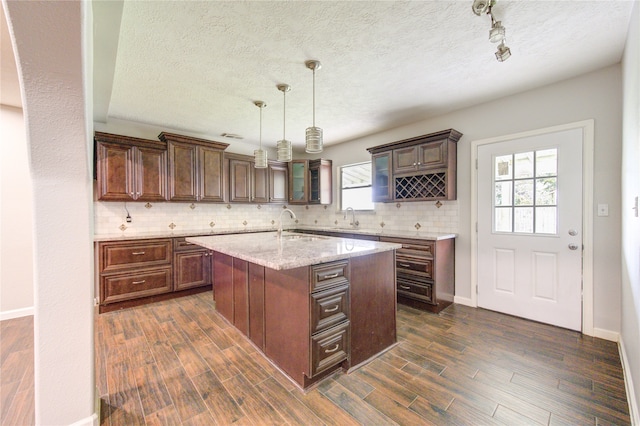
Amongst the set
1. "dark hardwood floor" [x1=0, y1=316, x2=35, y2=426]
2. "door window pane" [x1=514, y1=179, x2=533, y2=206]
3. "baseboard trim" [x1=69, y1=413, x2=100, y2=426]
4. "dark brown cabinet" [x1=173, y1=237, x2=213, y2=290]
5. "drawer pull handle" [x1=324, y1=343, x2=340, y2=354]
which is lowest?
"dark hardwood floor" [x1=0, y1=316, x2=35, y2=426]

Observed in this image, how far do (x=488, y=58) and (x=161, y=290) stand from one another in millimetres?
4538

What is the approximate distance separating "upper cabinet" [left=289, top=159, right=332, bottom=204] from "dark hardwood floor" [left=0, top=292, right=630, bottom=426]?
9.93ft

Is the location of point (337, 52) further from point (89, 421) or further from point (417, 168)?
point (89, 421)

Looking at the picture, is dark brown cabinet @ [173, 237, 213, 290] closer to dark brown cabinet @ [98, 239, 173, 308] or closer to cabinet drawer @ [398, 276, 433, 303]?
dark brown cabinet @ [98, 239, 173, 308]

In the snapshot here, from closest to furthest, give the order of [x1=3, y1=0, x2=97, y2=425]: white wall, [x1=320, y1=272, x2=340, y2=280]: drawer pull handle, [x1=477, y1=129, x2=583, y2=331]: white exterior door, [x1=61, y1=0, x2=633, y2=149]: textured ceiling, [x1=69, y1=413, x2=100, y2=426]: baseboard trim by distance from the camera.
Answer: [x1=3, y1=0, x2=97, y2=425]: white wall → [x1=69, y1=413, x2=100, y2=426]: baseboard trim → [x1=61, y1=0, x2=633, y2=149]: textured ceiling → [x1=320, y1=272, x2=340, y2=280]: drawer pull handle → [x1=477, y1=129, x2=583, y2=331]: white exterior door

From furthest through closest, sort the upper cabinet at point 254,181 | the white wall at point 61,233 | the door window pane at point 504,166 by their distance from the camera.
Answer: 1. the upper cabinet at point 254,181
2. the door window pane at point 504,166
3. the white wall at point 61,233

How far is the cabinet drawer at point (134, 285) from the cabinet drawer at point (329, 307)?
277 centimetres

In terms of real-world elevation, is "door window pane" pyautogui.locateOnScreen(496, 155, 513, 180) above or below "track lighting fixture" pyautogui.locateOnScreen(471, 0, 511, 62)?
below

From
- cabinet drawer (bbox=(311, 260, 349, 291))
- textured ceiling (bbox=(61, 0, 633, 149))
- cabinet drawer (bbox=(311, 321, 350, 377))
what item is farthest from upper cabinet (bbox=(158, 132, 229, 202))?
cabinet drawer (bbox=(311, 321, 350, 377))

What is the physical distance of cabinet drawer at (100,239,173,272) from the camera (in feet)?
10.7

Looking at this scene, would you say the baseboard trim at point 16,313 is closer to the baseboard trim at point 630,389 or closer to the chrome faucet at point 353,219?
the chrome faucet at point 353,219

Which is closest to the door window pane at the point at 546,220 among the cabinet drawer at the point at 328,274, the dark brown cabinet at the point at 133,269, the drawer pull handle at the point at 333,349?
the cabinet drawer at the point at 328,274

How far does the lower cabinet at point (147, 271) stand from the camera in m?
3.28

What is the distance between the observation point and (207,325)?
2.86 metres
